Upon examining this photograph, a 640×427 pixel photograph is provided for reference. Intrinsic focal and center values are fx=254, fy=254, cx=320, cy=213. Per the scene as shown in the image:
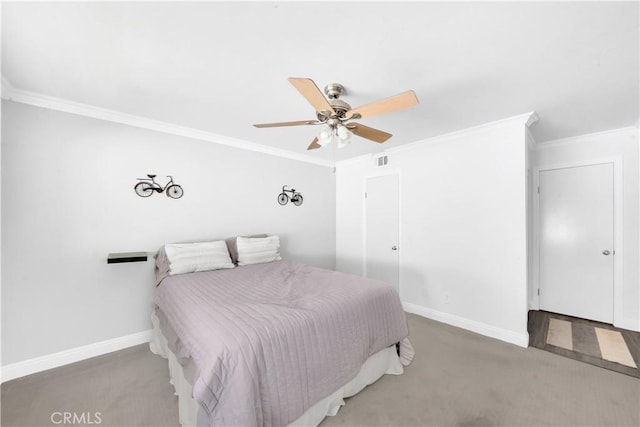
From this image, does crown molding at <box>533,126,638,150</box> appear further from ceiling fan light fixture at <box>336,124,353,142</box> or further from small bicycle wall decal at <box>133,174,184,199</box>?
small bicycle wall decal at <box>133,174,184,199</box>

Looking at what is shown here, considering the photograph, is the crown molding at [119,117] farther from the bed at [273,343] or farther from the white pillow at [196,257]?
the bed at [273,343]

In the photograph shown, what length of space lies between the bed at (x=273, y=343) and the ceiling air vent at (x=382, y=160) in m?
2.18

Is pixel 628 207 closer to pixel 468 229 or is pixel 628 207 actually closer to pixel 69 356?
pixel 468 229

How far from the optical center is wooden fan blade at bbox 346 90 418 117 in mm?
1535

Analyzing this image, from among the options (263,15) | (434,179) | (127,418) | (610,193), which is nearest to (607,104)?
(610,193)

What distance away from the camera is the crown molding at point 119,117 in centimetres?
219

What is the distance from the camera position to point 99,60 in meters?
1.76

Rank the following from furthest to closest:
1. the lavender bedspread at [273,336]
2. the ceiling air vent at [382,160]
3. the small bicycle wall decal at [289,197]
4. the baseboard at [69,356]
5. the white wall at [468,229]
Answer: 1. the small bicycle wall decal at [289,197]
2. the ceiling air vent at [382,160]
3. the white wall at [468,229]
4. the baseboard at [69,356]
5. the lavender bedspread at [273,336]

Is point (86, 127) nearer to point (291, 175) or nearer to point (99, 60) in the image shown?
point (99, 60)

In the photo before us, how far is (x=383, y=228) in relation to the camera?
13.1 ft

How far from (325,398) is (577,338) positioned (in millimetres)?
3045

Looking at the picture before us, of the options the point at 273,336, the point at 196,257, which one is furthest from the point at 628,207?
the point at 196,257

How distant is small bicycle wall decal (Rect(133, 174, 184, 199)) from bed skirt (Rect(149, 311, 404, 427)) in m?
1.33

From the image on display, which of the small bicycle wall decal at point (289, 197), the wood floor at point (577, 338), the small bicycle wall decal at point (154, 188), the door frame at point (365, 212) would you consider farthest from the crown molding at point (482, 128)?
the small bicycle wall decal at point (154, 188)
